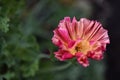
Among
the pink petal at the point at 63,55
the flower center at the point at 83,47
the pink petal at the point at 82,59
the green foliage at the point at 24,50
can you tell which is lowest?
the pink petal at the point at 82,59

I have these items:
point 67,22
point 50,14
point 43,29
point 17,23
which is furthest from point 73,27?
point 43,29

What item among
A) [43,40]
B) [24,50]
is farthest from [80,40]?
[43,40]

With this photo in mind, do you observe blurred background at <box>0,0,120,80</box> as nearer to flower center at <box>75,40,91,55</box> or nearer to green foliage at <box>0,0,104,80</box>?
green foliage at <box>0,0,104,80</box>

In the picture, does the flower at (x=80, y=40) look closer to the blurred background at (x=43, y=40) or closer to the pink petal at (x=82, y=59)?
the pink petal at (x=82, y=59)

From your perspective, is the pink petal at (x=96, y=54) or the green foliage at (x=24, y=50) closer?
the pink petal at (x=96, y=54)

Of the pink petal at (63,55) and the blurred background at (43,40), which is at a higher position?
the blurred background at (43,40)

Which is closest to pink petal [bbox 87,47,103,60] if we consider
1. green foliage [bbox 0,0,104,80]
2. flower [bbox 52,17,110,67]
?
flower [bbox 52,17,110,67]

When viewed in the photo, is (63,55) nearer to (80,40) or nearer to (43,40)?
(80,40)

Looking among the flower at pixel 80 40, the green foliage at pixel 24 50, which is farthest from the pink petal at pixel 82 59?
the green foliage at pixel 24 50
